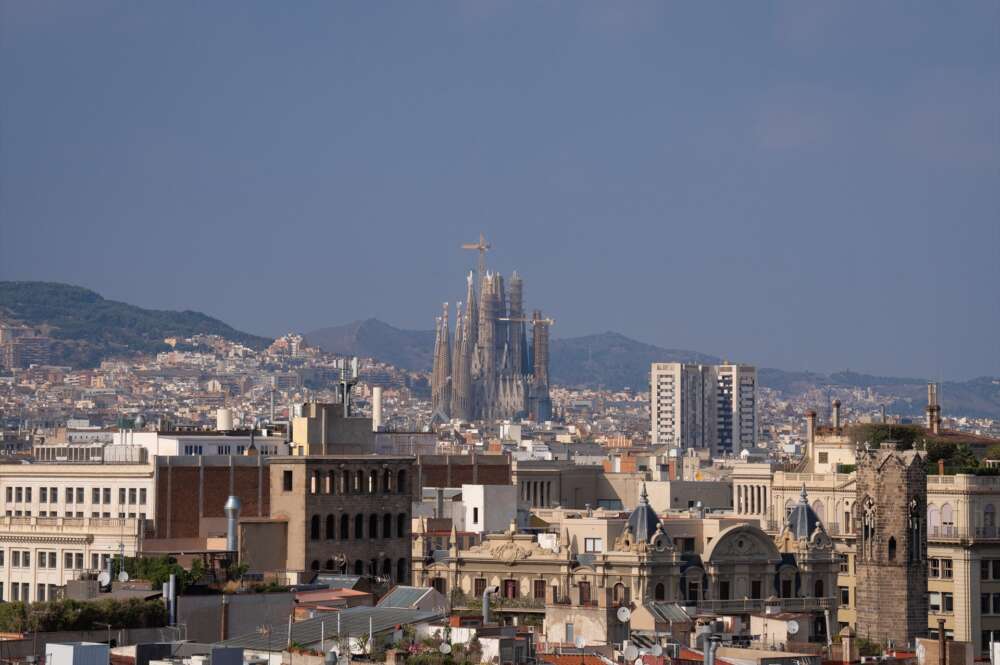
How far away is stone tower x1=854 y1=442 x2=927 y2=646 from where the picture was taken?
277 ft

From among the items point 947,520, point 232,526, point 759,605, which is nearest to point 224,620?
point 232,526

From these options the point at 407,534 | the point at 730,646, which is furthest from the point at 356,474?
the point at 730,646

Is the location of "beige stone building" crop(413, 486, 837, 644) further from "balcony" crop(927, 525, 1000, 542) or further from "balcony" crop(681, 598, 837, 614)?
"balcony" crop(927, 525, 1000, 542)

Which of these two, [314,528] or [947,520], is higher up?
[947,520]

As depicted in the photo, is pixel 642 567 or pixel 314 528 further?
pixel 642 567

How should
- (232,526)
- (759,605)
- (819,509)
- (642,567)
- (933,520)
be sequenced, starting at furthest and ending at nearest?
(819,509), (933,520), (759,605), (642,567), (232,526)

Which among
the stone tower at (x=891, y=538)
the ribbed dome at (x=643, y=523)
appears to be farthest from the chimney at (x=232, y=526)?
the stone tower at (x=891, y=538)

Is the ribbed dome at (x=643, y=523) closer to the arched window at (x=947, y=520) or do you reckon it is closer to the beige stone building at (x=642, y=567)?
the beige stone building at (x=642, y=567)

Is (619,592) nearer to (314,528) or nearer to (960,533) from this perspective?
(314,528)

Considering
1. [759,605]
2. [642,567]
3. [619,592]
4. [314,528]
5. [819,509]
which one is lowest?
[759,605]

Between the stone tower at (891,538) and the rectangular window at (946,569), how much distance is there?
11.6 meters

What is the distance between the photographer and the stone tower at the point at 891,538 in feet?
277

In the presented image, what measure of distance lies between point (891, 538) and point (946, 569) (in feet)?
41.5

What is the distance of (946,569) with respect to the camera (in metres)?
97.6
